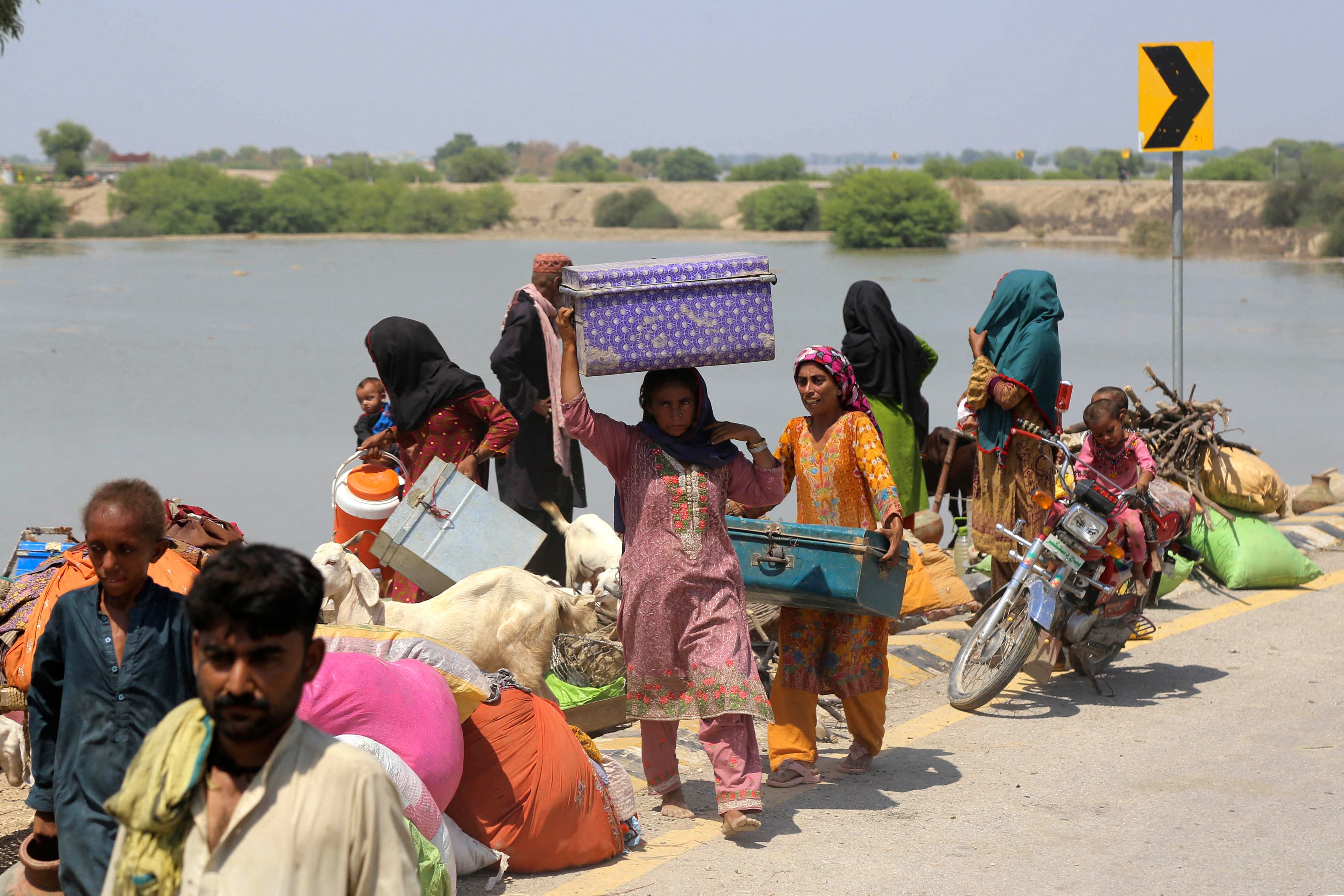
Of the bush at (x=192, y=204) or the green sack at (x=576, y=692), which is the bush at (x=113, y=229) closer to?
the bush at (x=192, y=204)

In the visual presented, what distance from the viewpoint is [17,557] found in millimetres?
5105

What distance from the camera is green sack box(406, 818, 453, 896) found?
3.76 m

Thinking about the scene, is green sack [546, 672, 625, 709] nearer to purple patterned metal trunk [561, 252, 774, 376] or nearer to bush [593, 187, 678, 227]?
purple patterned metal trunk [561, 252, 774, 376]

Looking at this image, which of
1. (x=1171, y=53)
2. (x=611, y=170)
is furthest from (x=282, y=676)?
(x=611, y=170)

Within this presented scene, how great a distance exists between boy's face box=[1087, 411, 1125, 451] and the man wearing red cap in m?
2.59

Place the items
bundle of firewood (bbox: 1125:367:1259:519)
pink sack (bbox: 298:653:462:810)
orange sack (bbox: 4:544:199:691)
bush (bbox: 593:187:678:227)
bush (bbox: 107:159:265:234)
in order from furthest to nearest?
bush (bbox: 593:187:678:227)
bush (bbox: 107:159:265:234)
bundle of firewood (bbox: 1125:367:1259:519)
pink sack (bbox: 298:653:462:810)
orange sack (bbox: 4:544:199:691)

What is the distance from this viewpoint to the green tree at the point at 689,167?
11681 centimetres

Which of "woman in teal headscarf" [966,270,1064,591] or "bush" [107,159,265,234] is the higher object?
"bush" [107,159,265,234]

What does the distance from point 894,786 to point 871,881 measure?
0.98 meters

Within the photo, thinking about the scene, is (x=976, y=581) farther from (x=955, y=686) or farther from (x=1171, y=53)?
(x=1171, y=53)

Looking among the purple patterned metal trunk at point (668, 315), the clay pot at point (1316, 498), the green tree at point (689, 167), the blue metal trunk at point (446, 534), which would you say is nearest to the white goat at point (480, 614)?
the blue metal trunk at point (446, 534)

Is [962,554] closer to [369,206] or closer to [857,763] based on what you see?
[857,763]

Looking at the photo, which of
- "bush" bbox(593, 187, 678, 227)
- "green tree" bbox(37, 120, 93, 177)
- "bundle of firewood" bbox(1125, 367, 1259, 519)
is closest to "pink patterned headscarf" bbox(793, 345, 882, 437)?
"bundle of firewood" bbox(1125, 367, 1259, 519)

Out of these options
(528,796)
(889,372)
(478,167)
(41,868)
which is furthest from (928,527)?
(478,167)
